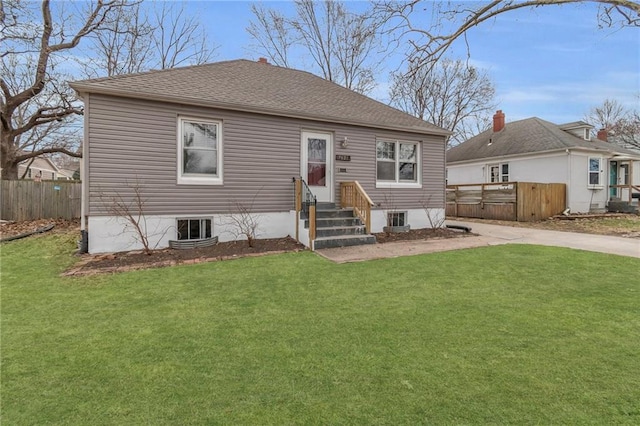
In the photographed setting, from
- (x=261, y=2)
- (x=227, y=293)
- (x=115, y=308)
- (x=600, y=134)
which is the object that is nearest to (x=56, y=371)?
(x=115, y=308)

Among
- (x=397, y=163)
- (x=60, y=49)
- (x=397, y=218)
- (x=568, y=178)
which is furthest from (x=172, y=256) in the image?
(x=568, y=178)

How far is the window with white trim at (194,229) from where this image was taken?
25.7 ft

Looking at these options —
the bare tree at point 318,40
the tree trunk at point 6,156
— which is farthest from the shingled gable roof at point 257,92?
the tree trunk at point 6,156

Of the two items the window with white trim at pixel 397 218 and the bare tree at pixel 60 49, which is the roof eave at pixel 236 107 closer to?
the window with white trim at pixel 397 218

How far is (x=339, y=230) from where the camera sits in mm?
8008

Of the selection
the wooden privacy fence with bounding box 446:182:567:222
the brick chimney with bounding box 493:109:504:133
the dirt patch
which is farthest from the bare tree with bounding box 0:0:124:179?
the brick chimney with bounding box 493:109:504:133

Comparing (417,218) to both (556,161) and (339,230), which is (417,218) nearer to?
(339,230)

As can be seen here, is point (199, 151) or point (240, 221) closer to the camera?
point (199, 151)

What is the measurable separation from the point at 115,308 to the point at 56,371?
145cm

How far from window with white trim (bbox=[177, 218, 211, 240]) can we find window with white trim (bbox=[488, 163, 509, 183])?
690 inches

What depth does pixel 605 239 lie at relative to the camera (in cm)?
901

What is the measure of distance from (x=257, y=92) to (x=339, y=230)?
4.48 m

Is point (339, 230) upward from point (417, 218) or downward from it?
downward

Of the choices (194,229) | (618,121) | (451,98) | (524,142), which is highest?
(618,121)
